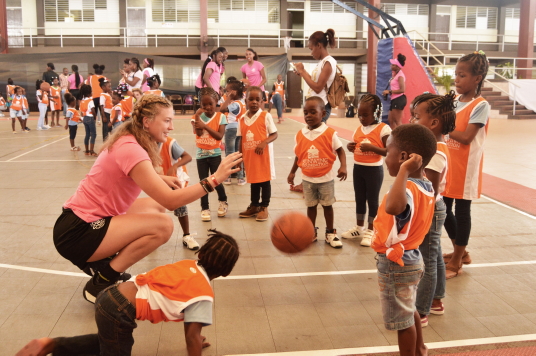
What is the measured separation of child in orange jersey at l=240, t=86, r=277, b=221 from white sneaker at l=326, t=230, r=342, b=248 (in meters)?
1.08

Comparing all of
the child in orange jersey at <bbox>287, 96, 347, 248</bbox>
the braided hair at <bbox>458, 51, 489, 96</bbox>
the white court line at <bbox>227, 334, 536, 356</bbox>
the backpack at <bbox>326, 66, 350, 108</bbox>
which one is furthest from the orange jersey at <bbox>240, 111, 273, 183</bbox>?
the white court line at <bbox>227, 334, 536, 356</bbox>

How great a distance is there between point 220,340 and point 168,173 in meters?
1.90

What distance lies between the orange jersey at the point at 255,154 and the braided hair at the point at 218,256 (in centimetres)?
313

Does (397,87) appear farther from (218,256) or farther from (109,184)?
(218,256)

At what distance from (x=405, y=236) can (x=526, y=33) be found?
88.0 feet

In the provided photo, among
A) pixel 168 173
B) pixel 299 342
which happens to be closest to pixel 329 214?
pixel 168 173

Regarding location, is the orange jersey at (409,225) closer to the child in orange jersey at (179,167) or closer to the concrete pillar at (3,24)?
the child in orange jersey at (179,167)

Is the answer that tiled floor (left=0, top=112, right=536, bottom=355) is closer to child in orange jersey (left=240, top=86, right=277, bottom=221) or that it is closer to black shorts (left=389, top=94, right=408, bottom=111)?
child in orange jersey (left=240, top=86, right=277, bottom=221)

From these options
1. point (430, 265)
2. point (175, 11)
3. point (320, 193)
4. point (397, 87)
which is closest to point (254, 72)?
Answer: point (397, 87)

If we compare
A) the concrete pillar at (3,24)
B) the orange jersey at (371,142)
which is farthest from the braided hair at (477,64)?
the concrete pillar at (3,24)

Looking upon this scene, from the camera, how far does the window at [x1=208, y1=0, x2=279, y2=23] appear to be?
29.5m

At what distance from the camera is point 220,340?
3066mm

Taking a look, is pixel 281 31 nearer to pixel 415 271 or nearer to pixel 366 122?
pixel 366 122

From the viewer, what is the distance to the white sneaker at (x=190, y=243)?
15.4 ft
